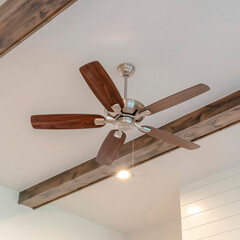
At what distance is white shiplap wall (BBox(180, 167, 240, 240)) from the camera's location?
365cm

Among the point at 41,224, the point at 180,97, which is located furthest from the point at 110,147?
the point at 41,224

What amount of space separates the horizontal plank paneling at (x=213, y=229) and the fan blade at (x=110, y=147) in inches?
56.4

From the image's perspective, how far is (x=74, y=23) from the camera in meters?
2.47

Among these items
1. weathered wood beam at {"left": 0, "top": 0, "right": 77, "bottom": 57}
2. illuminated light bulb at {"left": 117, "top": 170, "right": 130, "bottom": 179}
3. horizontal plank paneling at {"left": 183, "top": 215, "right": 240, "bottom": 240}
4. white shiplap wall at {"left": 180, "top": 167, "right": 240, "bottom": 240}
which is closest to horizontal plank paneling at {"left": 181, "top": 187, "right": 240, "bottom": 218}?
white shiplap wall at {"left": 180, "top": 167, "right": 240, "bottom": 240}

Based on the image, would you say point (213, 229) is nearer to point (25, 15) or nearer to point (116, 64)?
point (116, 64)

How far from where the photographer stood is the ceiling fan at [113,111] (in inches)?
90.3

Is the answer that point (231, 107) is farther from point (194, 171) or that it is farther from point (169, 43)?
point (194, 171)

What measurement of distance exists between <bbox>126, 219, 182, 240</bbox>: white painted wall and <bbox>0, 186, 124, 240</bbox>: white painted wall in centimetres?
39

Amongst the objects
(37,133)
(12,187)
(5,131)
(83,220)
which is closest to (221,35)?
(37,133)

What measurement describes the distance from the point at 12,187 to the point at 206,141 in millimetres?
2292

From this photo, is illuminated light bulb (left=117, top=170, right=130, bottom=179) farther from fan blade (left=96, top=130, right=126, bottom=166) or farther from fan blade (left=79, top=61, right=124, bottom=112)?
fan blade (left=79, top=61, right=124, bottom=112)

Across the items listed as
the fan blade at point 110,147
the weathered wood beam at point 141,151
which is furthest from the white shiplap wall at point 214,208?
the fan blade at point 110,147

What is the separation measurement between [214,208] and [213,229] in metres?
0.20

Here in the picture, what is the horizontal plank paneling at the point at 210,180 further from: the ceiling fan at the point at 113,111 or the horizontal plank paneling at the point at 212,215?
the ceiling fan at the point at 113,111
